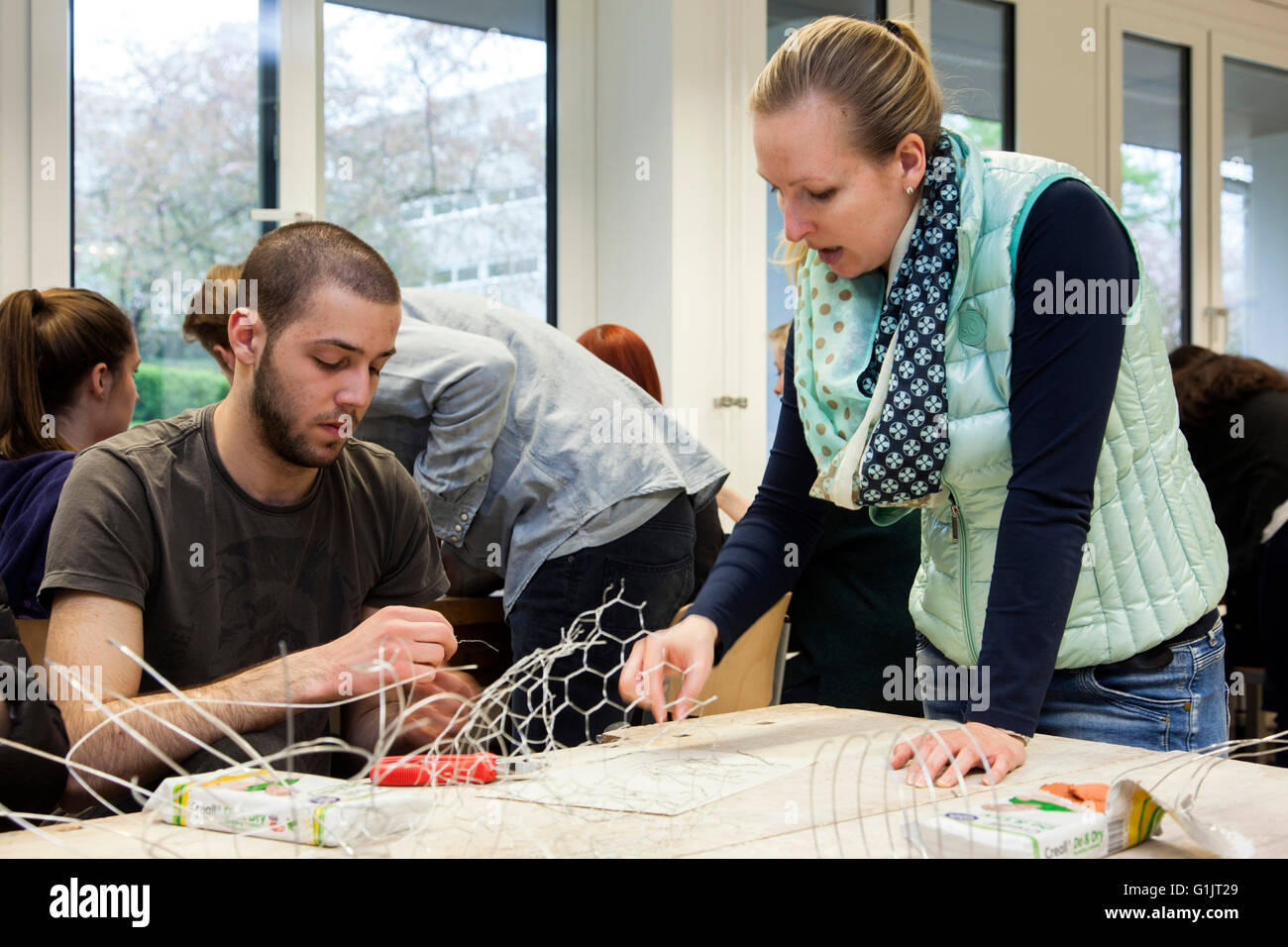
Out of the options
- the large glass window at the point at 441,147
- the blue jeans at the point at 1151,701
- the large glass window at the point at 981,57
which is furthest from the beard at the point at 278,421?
the large glass window at the point at 981,57

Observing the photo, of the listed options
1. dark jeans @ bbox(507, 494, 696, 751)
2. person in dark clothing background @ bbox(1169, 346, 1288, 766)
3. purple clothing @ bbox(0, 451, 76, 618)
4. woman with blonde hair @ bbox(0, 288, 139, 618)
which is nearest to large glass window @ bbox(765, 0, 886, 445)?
person in dark clothing background @ bbox(1169, 346, 1288, 766)

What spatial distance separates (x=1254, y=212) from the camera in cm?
500

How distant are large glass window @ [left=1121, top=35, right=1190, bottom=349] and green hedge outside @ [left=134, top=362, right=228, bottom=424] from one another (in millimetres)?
3338

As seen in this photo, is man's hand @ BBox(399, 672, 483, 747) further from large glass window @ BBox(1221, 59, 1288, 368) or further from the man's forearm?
large glass window @ BBox(1221, 59, 1288, 368)

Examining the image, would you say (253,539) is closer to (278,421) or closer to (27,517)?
(278,421)

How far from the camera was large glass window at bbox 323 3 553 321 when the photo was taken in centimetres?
318

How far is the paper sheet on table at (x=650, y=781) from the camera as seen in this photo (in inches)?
35.6

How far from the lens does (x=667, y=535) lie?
2.09 metres

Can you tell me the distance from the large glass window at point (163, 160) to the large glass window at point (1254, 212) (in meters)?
3.86

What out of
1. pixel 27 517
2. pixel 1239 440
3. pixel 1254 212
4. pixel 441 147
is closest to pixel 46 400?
pixel 27 517

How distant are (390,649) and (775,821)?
425mm

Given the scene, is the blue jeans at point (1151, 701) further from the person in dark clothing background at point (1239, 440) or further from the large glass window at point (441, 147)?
the large glass window at point (441, 147)

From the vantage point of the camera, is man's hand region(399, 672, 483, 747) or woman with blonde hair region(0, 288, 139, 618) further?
woman with blonde hair region(0, 288, 139, 618)

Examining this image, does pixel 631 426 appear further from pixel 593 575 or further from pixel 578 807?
pixel 578 807
